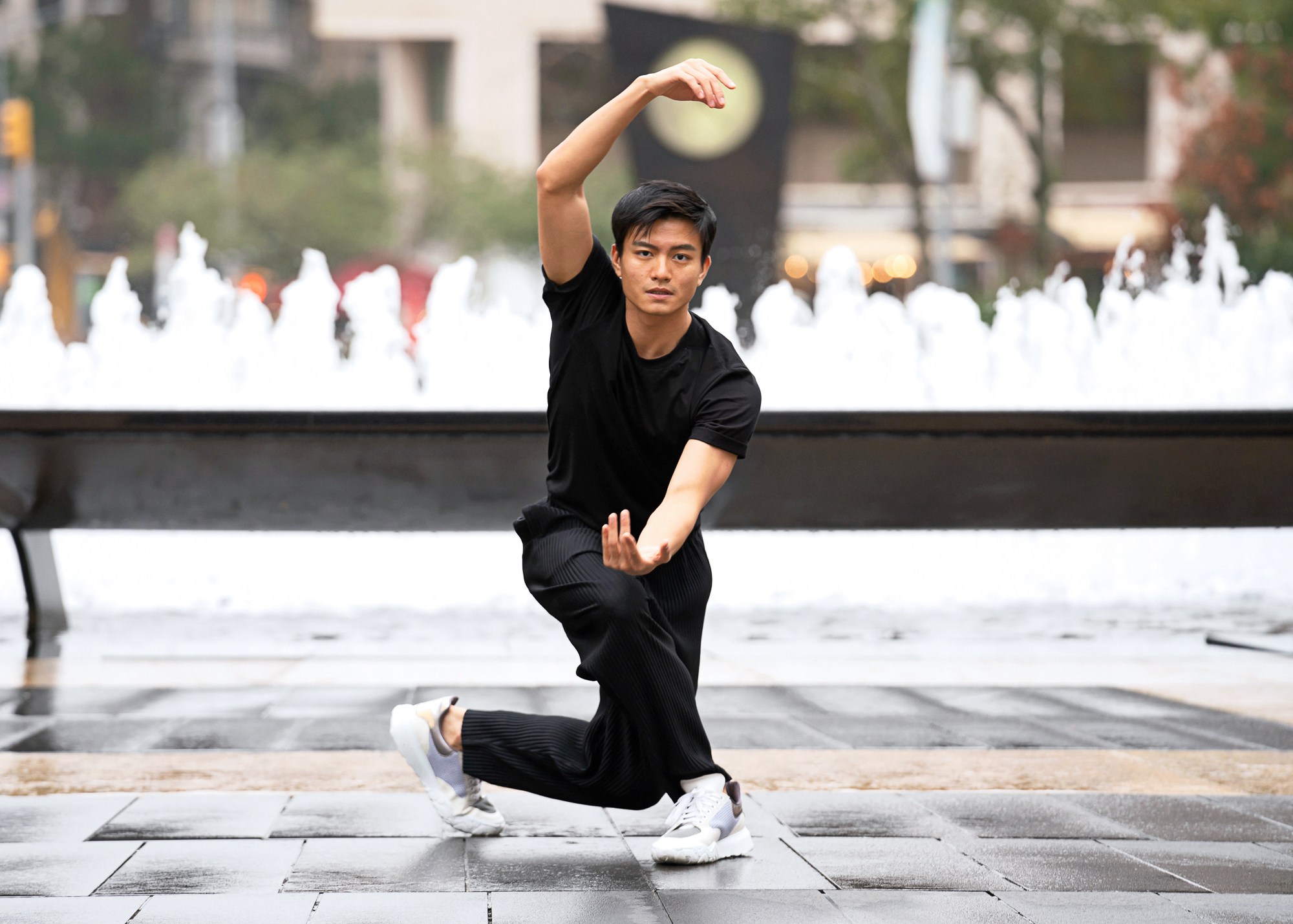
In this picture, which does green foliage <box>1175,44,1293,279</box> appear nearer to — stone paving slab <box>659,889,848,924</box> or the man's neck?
the man's neck

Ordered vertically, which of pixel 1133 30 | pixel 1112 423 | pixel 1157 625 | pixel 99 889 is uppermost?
pixel 1133 30

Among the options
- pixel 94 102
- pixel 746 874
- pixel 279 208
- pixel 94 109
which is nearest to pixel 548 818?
pixel 746 874

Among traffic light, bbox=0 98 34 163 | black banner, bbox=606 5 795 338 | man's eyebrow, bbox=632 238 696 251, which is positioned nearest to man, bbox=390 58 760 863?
man's eyebrow, bbox=632 238 696 251

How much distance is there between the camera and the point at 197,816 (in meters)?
4.00

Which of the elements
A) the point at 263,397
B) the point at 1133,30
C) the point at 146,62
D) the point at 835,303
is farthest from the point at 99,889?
the point at 146,62

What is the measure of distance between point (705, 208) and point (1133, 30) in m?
29.8

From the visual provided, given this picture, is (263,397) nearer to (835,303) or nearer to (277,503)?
(277,503)

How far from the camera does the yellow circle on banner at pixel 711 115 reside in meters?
16.2

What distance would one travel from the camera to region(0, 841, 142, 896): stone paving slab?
3.32 meters

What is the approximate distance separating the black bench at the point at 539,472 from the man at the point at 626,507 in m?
2.94

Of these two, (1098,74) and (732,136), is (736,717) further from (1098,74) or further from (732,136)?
(1098,74)

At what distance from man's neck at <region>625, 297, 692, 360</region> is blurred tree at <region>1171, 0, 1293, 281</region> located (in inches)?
807

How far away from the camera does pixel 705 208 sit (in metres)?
3.54

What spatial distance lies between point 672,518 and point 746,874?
0.80 metres
